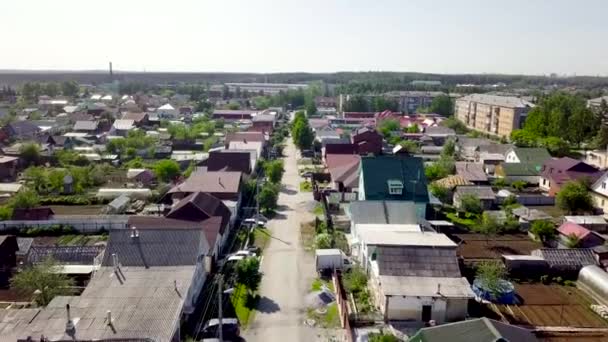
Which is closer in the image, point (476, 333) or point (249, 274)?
point (476, 333)

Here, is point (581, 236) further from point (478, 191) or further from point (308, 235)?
point (308, 235)

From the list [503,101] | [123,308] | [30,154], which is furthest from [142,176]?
[503,101]

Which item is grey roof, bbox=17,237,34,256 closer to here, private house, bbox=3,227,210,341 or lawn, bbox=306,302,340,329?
private house, bbox=3,227,210,341

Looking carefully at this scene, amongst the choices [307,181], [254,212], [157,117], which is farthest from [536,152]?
[157,117]

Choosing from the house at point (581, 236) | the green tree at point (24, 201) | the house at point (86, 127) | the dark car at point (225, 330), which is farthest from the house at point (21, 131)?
the house at point (581, 236)

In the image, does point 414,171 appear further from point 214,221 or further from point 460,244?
point 214,221

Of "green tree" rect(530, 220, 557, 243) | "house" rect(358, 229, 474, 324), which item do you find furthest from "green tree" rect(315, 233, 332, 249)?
"green tree" rect(530, 220, 557, 243)
